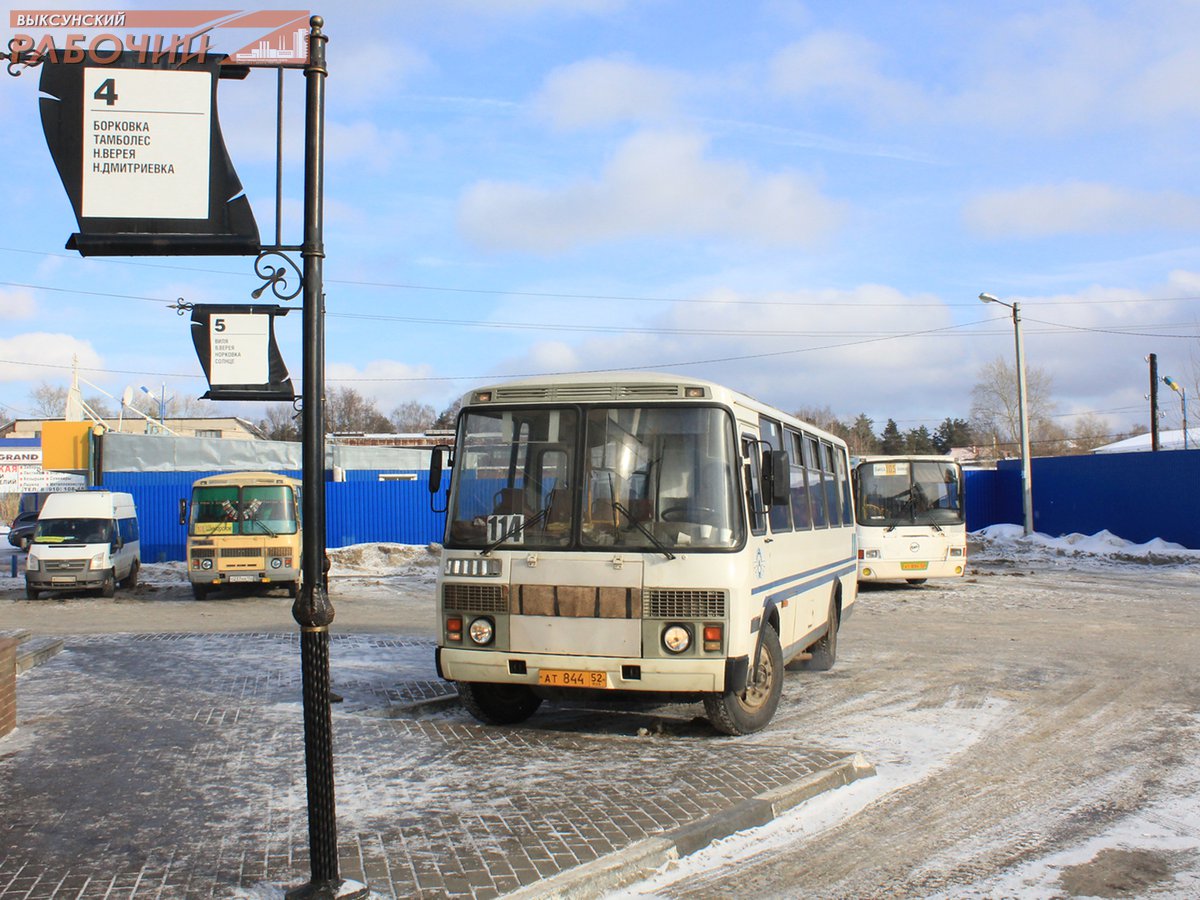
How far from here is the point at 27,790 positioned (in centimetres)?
665

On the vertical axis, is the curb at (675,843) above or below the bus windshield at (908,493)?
below

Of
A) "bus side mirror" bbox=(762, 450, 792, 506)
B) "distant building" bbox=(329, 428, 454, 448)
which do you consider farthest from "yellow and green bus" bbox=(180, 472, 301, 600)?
"bus side mirror" bbox=(762, 450, 792, 506)

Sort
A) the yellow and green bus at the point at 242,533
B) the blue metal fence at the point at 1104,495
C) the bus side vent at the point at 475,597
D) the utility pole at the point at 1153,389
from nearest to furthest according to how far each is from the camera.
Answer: the bus side vent at the point at 475,597 → the yellow and green bus at the point at 242,533 → the blue metal fence at the point at 1104,495 → the utility pole at the point at 1153,389

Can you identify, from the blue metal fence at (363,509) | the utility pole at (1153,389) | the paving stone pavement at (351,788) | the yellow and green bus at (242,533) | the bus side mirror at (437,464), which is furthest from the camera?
the utility pole at (1153,389)

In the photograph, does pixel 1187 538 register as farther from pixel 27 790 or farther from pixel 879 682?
pixel 27 790

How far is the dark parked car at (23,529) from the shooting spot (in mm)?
38719

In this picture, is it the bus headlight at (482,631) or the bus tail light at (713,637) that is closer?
the bus tail light at (713,637)

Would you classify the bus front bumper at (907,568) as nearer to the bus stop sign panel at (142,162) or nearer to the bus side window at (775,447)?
the bus side window at (775,447)

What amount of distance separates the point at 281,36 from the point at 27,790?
4.84 metres

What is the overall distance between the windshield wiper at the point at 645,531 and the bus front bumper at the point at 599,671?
Result: 773 mm

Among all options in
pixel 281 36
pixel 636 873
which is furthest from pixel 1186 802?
pixel 281 36

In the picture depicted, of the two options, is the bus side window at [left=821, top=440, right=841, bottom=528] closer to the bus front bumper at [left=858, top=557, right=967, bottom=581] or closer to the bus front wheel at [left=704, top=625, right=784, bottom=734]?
the bus front wheel at [left=704, top=625, right=784, bottom=734]

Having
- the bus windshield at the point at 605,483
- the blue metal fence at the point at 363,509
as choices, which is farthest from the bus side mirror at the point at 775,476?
the blue metal fence at the point at 363,509

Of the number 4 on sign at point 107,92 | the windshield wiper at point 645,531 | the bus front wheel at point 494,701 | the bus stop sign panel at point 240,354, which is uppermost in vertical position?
the number 4 on sign at point 107,92
